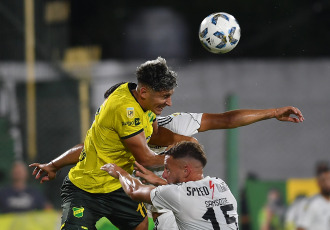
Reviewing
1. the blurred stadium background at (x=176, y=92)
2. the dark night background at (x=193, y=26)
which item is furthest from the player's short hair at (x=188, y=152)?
the dark night background at (x=193, y=26)

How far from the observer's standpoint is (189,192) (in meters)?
4.95

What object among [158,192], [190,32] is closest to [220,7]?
[190,32]

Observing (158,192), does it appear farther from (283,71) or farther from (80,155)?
(283,71)

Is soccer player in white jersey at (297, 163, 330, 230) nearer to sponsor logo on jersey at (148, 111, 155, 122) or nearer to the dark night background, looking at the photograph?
sponsor logo on jersey at (148, 111, 155, 122)

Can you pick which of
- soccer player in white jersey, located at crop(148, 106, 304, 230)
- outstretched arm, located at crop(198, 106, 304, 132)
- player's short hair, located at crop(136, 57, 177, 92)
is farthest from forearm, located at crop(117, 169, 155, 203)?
outstretched arm, located at crop(198, 106, 304, 132)

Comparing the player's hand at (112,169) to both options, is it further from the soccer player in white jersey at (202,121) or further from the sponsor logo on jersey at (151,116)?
the soccer player in white jersey at (202,121)

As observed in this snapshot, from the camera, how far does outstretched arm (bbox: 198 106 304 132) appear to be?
6.03 metres

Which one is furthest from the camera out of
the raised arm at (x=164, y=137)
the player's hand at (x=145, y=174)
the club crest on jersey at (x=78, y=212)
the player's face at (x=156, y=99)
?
the raised arm at (x=164, y=137)

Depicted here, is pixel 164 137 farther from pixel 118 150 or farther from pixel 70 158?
pixel 70 158

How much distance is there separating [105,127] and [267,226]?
507 cm

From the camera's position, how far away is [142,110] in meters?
5.39

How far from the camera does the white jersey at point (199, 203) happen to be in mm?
4934

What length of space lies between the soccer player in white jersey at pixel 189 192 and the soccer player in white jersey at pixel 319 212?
4762 millimetres

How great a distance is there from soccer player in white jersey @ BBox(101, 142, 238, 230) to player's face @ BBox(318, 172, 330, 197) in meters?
4.64
